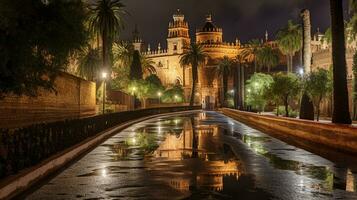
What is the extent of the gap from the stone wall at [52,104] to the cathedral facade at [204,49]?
354ft

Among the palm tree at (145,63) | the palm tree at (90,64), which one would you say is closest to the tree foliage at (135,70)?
the palm tree at (145,63)

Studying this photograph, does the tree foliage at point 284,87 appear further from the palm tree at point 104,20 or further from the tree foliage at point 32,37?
the tree foliage at point 32,37

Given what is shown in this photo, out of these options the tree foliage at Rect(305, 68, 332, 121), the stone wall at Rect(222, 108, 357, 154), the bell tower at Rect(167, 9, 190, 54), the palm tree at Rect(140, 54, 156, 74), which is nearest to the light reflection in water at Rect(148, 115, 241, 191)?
the stone wall at Rect(222, 108, 357, 154)

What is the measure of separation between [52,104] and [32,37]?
9801mm

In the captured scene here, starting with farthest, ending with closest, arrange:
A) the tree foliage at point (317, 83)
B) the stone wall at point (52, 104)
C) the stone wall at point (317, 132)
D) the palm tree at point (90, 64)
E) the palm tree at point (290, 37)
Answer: the palm tree at point (290, 37)
the palm tree at point (90, 64)
the tree foliage at point (317, 83)
the stone wall at point (52, 104)
the stone wall at point (317, 132)

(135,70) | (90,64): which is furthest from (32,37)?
(135,70)

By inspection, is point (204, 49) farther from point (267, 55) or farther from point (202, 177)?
point (202, 177)

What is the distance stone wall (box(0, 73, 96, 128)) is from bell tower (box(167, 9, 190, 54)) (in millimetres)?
116739

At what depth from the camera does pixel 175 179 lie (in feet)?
34.2

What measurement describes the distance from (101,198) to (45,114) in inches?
527

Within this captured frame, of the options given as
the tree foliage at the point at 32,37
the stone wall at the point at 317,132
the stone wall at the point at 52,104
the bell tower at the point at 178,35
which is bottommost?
the stone wall at the point at 317,132

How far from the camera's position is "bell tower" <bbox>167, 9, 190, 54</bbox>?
496ft

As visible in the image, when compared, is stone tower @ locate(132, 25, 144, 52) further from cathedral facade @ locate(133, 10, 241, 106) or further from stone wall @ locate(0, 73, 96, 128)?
stone wall @ locate(0, 73, 96, 128)

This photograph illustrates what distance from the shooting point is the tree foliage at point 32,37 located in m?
11.8
